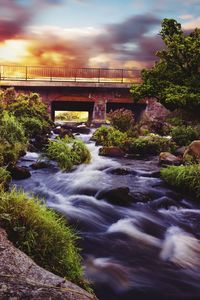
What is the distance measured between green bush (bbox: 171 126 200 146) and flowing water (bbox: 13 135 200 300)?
5831mm

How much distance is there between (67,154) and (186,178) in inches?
202

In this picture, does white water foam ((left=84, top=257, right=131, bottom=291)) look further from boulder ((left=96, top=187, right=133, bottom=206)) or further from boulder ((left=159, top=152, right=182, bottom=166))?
boulder ((left=159, top=152, right=182, bottom=166))

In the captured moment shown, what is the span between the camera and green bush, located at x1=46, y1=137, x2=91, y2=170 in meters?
14.6

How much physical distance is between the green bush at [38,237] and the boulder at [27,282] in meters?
0.47

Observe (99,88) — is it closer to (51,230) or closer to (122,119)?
(122,119)

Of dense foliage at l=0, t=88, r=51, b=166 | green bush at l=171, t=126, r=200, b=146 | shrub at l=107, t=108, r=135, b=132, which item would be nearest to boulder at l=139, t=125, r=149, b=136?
shrub at l=107, t=108, r=135, b=132

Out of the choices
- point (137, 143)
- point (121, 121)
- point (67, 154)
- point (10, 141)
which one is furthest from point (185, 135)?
point (10, 141)

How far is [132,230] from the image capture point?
861cm

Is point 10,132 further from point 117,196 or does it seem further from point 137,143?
point 117,196

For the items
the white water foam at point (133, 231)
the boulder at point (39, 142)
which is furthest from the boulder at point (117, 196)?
the boulder at point (39, 142)

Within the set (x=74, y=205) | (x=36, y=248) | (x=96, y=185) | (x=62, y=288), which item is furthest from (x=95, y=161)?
(x=62, y=288)

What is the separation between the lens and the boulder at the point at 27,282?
3701 mm

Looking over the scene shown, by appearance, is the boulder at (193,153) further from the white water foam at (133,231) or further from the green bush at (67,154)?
the white water foam at (133,231)

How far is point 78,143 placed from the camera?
15742 millimetres
